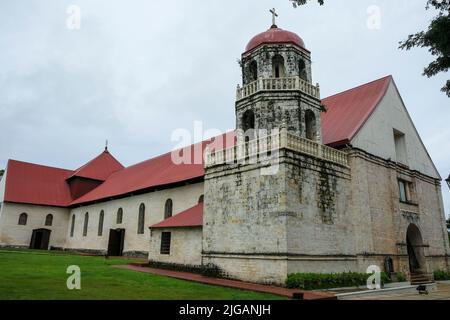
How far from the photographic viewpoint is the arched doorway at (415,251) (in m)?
19.5

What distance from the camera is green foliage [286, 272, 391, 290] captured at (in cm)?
1229

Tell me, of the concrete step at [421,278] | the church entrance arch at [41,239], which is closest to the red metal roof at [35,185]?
the church entrance arch at [41,239]

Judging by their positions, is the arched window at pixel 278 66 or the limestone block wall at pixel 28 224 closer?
the arched window at pixel 278 66

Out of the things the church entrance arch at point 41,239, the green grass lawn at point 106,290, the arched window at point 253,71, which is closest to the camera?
the green grass lawn at point 106,290

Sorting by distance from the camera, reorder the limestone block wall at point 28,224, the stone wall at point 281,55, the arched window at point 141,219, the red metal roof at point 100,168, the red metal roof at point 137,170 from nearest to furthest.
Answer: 1. the stone wall at point 281,55
2. the red metal roof at point 137,170
3. the arched window at point 141,219
4. the limestone block wall at point 28,224
5. the red metal roof at point 100,168

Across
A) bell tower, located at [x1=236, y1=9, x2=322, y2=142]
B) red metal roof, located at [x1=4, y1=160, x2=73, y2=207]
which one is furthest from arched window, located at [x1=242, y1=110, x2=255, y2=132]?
red metal roof, located at [x1=4, y1=160, x2=73, y2=207]

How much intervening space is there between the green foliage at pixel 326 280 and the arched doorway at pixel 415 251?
226 inches

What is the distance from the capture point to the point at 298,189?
1368 cm

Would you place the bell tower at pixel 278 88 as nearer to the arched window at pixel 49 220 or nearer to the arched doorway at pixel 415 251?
the arched doorway at pixel 415 251

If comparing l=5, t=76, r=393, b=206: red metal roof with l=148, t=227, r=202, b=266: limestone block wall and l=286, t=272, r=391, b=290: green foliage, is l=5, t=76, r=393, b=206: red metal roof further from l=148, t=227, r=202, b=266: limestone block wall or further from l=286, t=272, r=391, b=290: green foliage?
l=286, t=272, r=391, b=290: green foliage

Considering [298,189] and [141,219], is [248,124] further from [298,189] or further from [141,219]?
[141,219]

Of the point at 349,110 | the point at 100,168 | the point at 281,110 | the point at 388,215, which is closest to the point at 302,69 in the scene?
the point at 281,110

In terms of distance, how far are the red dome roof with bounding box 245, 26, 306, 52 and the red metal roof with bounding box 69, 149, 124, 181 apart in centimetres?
2733
